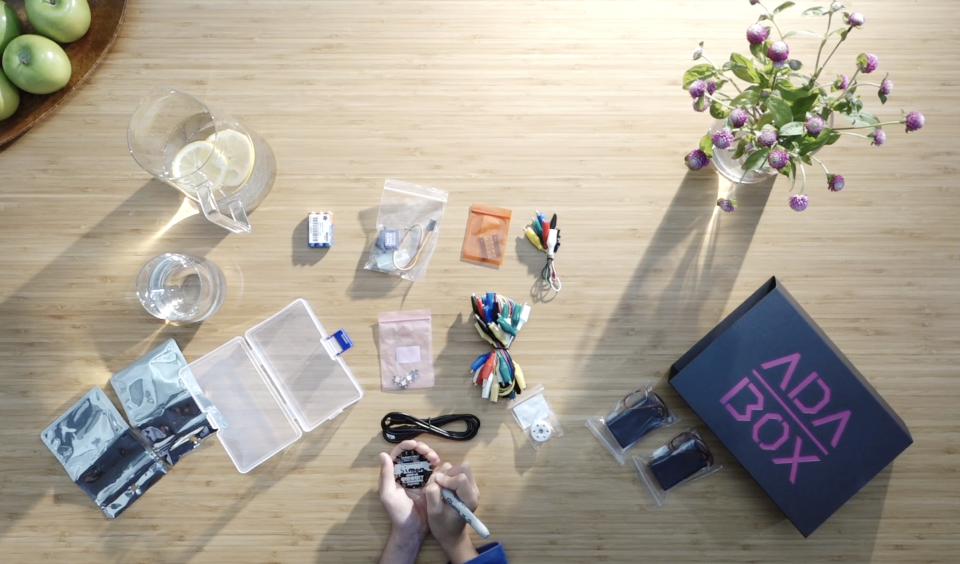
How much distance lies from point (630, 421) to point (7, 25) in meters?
1.55

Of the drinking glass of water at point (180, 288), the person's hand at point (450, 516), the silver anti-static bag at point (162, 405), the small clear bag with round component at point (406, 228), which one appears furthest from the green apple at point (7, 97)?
the person's hand at point (450, 516)

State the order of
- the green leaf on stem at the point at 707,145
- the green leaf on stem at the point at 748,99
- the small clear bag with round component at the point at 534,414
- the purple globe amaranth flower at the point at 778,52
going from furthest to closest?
the small clear bag with round component at the point at 534,414, the green leaf on stem at the point at 707,145, the green leaf on stem at the point at 748,99, the purple globe amaranth flower at the point at 778,52

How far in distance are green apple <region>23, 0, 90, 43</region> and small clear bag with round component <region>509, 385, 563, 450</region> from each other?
1.24m

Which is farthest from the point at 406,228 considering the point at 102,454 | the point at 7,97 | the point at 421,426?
the point at 7,97

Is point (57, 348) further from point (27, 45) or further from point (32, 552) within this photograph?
point (27, 45)

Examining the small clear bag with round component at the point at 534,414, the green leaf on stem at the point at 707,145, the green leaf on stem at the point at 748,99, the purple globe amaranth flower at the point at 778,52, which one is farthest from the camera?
the small clear bag with round component at the point at 534,414

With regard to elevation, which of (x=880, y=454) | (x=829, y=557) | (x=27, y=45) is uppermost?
(x=27, y=45)

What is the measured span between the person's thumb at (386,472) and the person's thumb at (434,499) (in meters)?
0.08

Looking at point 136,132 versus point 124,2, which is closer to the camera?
point 136,132

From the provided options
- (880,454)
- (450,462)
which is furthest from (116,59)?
(880,454)

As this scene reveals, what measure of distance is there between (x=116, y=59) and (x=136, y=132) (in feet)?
0.80

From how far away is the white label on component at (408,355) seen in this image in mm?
1274

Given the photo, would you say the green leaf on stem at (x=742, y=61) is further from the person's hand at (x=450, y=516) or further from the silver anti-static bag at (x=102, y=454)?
the silver anti-static bag at (x=102, y=454)

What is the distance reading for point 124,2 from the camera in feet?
4.33
